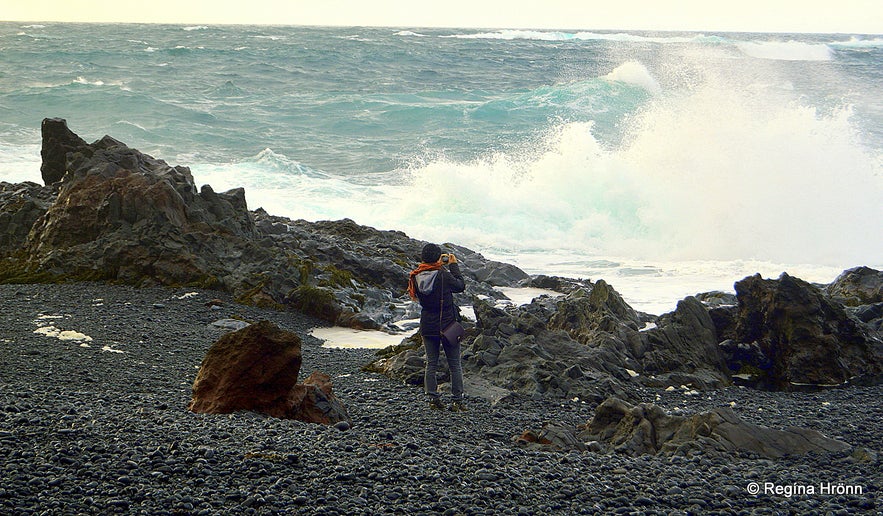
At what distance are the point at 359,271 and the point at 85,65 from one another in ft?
124

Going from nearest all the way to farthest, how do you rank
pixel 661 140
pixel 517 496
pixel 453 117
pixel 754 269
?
pixel 517 496
pixel 754 269
pixel 661 140
pixel 453 117

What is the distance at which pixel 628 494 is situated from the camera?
4.98 meters

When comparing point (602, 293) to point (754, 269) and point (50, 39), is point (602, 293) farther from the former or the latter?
point (50, 39)

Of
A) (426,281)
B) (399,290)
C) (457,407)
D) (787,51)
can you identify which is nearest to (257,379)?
(426,281)

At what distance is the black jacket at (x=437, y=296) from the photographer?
289 inches

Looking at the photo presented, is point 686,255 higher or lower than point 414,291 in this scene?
lower

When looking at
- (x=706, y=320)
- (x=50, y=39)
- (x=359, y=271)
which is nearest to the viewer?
(x=706, y=320)

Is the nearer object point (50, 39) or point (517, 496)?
point (517, 496)

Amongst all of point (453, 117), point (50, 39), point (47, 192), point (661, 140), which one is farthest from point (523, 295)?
point (50, 39)

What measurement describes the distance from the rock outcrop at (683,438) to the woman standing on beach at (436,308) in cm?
Result: 115

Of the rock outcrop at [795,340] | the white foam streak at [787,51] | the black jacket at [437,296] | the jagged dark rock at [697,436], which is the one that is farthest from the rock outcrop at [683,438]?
the white foam streak at [787,51]

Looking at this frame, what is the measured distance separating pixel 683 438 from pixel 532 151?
2037cm

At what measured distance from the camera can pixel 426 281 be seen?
7.35 meters

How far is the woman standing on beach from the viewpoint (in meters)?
7.35
